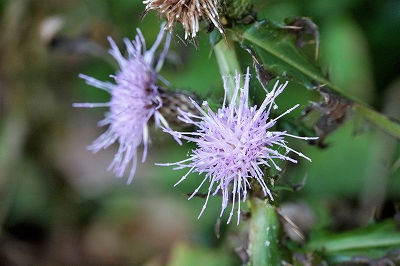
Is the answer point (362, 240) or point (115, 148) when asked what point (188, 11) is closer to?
point (362, 240)

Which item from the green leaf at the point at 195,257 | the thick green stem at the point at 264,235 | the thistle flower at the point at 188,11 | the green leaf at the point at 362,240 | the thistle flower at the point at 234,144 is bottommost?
the green leaf at the point at 195,257

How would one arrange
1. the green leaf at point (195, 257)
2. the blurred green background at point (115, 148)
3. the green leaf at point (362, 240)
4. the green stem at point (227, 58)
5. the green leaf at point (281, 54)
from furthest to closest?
the blurred green background at point (115, 148) → the green leaf at point (195, 257) → the green leaf at point (362, 240) → the green stem at point (227, 58) → the green leaf at point (281, 54)

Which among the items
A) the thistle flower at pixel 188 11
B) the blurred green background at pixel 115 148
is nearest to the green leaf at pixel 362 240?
the blurred green background at pixel 115 148

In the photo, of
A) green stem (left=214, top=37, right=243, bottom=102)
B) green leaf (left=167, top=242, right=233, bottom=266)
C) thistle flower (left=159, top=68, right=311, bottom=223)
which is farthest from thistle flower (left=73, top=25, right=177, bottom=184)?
green leaf (left=167, top=242, right=233, bottom=266)

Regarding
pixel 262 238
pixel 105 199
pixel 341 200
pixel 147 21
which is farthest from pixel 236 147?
pixel 105 199

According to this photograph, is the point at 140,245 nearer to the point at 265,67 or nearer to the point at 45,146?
the point at 45,146

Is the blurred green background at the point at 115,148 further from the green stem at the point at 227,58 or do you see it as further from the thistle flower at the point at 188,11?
the thistle flower at the point at 188,11

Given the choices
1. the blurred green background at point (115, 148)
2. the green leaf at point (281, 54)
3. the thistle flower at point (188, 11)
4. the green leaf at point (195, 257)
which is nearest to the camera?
the thistle flower at point (188, 11)
